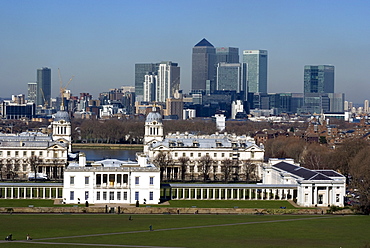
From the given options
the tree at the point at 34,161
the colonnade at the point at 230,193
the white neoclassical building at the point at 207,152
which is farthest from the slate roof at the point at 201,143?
the colonnade at the point at 230,193

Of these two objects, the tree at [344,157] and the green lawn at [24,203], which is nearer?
the green lawn at [24,203]

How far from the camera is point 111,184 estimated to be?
65.1 meters

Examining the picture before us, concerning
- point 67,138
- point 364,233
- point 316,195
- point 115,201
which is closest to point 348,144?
point 67,138

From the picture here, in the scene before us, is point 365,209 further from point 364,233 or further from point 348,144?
point 348,144

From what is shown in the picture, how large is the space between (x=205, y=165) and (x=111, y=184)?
88.2ft

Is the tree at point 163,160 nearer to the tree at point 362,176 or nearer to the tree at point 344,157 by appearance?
the tree at point 344,157

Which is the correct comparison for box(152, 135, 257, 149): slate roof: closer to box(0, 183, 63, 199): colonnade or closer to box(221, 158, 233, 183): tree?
box(221, 158, 233, 183): tree

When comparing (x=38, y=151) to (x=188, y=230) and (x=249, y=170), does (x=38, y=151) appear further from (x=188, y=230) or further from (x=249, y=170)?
(x=188, y=230)

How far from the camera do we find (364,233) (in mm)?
51469

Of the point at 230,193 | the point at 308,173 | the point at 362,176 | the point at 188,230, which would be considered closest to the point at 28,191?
the point at 230,193

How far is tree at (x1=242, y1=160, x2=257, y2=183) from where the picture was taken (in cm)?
8716

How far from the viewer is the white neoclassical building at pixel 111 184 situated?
64.6 m

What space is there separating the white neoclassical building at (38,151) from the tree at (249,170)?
17.1 metres

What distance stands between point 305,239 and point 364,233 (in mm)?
4021
